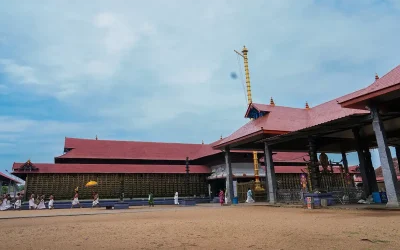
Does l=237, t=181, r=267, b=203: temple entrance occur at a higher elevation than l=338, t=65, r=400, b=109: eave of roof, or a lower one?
lower

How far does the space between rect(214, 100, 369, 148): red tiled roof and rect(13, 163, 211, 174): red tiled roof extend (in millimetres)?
9960

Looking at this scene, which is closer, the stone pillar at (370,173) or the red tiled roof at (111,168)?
the stone pillar at (370,173)

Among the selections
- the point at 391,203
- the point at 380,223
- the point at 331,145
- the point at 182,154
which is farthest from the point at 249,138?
the point at 182,154

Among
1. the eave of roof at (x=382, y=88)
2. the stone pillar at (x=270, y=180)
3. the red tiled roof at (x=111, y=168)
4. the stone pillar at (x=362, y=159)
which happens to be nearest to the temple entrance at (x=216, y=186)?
the red tiled roof at (x=111, y=168)

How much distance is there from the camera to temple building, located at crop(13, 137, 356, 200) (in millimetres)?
25781

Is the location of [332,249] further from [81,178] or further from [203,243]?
[81,178]

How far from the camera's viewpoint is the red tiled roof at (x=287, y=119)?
17.0 metres

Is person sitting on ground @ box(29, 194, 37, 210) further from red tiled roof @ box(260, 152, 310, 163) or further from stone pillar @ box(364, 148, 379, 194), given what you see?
stone pillar @ box(364, 148, 379, 194)

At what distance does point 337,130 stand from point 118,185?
1989 centimetres

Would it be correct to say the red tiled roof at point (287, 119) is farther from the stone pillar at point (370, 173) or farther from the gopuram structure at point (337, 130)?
the stone pillar at point (370, 173)

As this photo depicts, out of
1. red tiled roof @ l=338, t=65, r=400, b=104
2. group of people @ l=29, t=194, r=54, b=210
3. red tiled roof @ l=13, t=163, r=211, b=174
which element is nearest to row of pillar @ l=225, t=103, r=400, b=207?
red tiled roof @ l=338, t=65, r=400, b=104

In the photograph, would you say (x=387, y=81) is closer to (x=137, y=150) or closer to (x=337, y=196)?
(x=337, y=196)

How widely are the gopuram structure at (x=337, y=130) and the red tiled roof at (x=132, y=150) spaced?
9925 mm

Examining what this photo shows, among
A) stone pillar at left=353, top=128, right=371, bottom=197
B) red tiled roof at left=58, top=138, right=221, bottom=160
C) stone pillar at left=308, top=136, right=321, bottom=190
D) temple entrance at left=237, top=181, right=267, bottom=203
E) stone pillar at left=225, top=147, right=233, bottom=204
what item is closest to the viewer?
stone pillar at left=308, top=136, right=321, bottom=190
